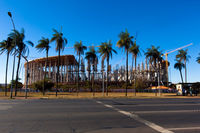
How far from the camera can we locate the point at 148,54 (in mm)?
39219

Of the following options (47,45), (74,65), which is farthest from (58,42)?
(74,65)

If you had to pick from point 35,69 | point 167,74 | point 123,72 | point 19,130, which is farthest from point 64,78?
point 19,130

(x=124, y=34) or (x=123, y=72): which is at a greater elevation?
(x=124, y=34)

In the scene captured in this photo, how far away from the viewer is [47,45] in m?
34.8

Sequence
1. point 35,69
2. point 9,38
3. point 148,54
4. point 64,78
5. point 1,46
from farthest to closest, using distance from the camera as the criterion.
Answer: point 35,69
point 64,78
point 148,54
point 1,46
point 9,38

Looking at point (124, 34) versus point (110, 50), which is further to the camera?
point (110, 50)

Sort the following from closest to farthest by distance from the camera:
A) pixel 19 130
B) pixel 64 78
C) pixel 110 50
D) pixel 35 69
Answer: pixel 19 130, pixel 110 50, pixel 64 78, pixel 35 69

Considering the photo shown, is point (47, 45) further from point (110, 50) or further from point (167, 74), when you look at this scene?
point (167, 74)

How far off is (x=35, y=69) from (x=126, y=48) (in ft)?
185

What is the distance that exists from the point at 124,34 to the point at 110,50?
221 inches

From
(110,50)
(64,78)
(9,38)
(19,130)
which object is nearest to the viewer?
(19,130)

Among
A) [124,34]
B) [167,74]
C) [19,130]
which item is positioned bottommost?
[19,130]

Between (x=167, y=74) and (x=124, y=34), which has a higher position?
(x=124, y=34)

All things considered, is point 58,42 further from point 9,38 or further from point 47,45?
point 9,38
